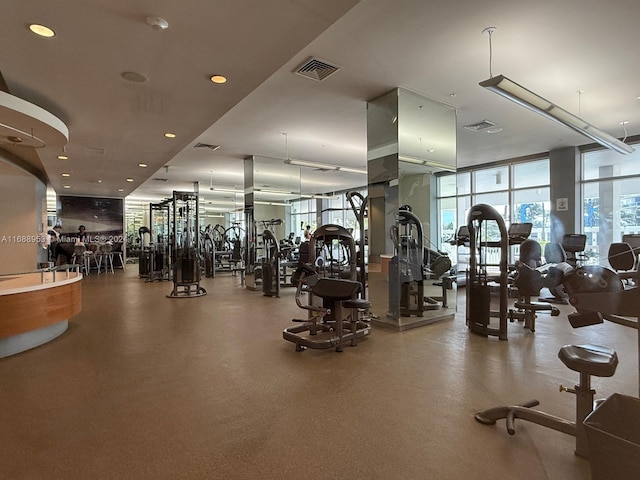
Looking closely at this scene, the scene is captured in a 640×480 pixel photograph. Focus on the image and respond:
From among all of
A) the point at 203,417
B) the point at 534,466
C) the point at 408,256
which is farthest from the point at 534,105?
the point at 203,417

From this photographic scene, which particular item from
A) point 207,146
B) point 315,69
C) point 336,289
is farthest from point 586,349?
point 207,146

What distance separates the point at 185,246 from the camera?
8469 mm

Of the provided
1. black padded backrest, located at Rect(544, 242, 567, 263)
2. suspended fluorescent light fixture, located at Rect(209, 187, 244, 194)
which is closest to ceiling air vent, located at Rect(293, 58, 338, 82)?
black padded backrest, located at Rect(544, 242, 567, 263)

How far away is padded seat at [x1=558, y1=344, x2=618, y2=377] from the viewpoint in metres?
1.95

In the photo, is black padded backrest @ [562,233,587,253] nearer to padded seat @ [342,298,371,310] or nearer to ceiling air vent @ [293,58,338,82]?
padded seat @ [342,298,371,310]

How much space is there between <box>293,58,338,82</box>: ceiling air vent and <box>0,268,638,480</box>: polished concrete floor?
3534 mm

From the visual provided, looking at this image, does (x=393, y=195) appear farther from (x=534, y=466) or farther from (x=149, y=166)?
(x=149, y=166)

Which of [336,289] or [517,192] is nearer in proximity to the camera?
[336,289]

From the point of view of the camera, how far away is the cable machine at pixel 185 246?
8.19 m

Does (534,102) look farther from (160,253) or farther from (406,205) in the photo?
(160,253)

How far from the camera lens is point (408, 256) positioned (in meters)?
5.51

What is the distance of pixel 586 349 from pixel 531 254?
3.65m

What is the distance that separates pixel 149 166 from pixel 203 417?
27.9 ft

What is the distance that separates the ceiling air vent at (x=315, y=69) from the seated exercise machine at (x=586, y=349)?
151 inches
